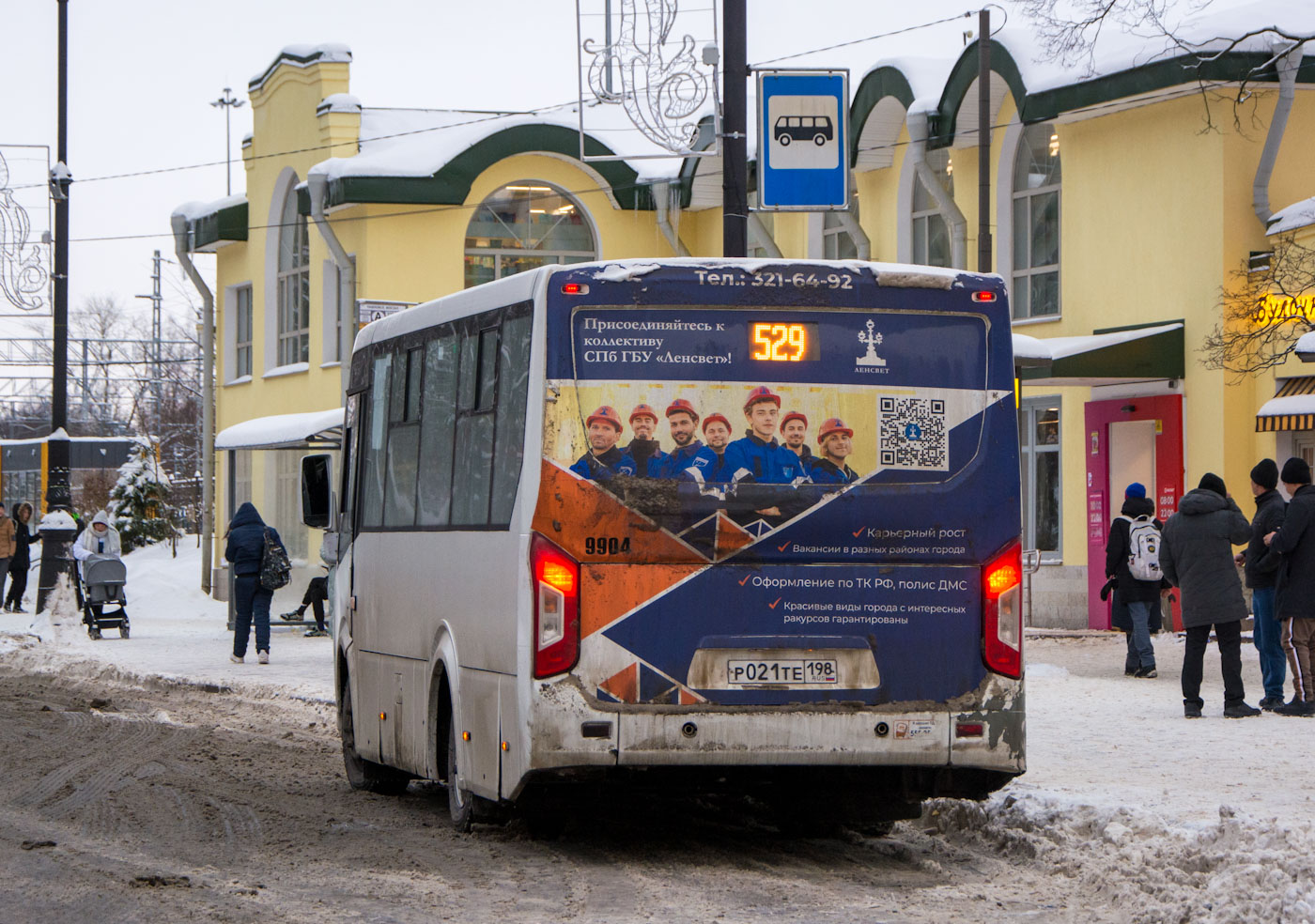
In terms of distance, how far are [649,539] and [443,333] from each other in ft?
6.94

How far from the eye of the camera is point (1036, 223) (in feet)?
88.0

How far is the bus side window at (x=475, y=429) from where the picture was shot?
9.22m

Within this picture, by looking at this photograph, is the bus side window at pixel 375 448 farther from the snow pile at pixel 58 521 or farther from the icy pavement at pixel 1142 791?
the snow pile at pixel 58 521

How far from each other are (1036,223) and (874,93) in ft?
11.9

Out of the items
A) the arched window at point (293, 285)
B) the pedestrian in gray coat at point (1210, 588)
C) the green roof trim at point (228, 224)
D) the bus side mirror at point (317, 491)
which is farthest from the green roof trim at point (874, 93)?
the bus side mirror at point (317, 491)

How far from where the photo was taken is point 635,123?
16906 millimetres


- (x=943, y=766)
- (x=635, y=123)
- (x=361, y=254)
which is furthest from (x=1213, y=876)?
(x=361, y=254)

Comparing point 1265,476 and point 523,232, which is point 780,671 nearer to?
point 1265,476

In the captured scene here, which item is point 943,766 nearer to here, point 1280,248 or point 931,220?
point 1280,248

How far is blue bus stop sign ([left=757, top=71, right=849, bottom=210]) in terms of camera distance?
1446 cm

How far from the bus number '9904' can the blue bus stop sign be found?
633 centimetres

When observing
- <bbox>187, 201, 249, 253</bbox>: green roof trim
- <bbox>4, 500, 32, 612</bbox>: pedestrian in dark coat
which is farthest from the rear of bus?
<bbox>187, 201, 249, 253</bbox>: green roof trim

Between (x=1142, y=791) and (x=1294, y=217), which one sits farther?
(x=1294, y=217)

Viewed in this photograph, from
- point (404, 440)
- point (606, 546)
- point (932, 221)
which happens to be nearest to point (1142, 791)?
point (606, 546)
